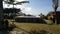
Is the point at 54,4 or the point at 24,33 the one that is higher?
the point at 54,4

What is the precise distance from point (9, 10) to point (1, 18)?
26.2 meters

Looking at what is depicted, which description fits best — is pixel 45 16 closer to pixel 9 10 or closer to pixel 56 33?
pixel 56 33

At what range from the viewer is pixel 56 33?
19406 mm

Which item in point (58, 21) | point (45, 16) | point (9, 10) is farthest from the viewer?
point (9, 10)

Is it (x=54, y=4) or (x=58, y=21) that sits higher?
(x=54, y=4)

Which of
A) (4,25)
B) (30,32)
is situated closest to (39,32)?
(30,32)

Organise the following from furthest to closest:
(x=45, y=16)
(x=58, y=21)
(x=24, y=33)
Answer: (x=45, y=16) → (x=58, y=21) → (x=24, y=33)

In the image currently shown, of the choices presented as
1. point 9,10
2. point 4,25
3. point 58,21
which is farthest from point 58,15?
point 9,10

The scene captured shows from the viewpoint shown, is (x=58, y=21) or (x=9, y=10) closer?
(x=58, y=21)

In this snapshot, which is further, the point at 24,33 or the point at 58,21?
the point at 58,21

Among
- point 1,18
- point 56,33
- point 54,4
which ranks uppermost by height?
point 54,4

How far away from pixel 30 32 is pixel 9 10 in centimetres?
3214

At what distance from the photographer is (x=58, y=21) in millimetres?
27547

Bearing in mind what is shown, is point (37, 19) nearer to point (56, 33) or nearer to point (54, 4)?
point (54, 4)
